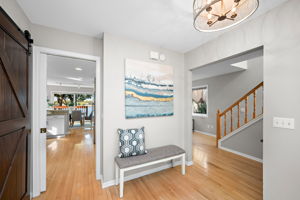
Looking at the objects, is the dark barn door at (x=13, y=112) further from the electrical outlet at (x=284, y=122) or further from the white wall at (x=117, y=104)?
the electrical outlet at (x=284, y=122)

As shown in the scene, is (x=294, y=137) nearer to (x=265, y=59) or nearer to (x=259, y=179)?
(x=265, y=59)

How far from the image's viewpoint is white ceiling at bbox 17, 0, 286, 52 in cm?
137

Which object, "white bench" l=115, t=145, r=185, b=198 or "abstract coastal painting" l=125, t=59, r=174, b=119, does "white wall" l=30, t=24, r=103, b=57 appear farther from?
"white bench" l=115, t=145, r=185, b=198

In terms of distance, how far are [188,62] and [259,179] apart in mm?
2539

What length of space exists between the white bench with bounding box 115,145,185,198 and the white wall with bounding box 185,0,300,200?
47.3 inches

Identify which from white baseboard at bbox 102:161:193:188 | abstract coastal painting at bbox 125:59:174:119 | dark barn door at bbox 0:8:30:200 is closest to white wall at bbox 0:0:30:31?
dark barn door at bbox 0:8:30:200

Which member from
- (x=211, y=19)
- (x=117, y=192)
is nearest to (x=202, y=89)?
(x=211, y=19)

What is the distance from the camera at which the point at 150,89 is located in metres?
2.26

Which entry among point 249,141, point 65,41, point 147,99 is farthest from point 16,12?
point 249,141

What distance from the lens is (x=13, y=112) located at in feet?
3.89

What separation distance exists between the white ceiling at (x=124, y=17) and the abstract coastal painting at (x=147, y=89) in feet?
1.74

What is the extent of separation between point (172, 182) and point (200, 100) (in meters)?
4.52

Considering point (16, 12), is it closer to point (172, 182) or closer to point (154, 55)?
point (154, 55)

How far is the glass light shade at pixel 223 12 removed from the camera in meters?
0.96
